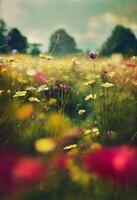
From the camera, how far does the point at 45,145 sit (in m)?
2.12

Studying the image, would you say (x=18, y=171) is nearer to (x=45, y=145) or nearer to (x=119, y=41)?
(x=45, y=145)

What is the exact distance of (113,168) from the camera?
5.59 feet

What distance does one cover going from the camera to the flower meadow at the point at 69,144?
170 cm

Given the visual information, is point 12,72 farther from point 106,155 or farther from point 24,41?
point 24,41

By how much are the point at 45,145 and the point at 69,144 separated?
0.13m

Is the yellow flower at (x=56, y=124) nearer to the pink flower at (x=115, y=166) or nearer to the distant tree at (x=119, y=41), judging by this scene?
the pink flower at (x=115, y=166)

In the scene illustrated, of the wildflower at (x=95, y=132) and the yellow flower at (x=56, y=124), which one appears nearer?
the wildflower at (x=95, y=132)

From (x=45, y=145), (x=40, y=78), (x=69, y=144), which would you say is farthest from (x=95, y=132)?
(x=40, y=78)

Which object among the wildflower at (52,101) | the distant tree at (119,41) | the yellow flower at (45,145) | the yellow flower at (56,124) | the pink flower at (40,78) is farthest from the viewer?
the distant tree at (119,41)

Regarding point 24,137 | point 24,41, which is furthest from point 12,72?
point 24,41

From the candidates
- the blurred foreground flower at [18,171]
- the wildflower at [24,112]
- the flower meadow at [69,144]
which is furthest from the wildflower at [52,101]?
the blurred foreground flower at [18,171]

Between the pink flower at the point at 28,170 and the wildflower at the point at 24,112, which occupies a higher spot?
the wildflower at the point at 24,112

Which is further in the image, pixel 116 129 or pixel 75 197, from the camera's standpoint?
pixel 116 129

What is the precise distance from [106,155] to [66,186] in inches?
9.3
